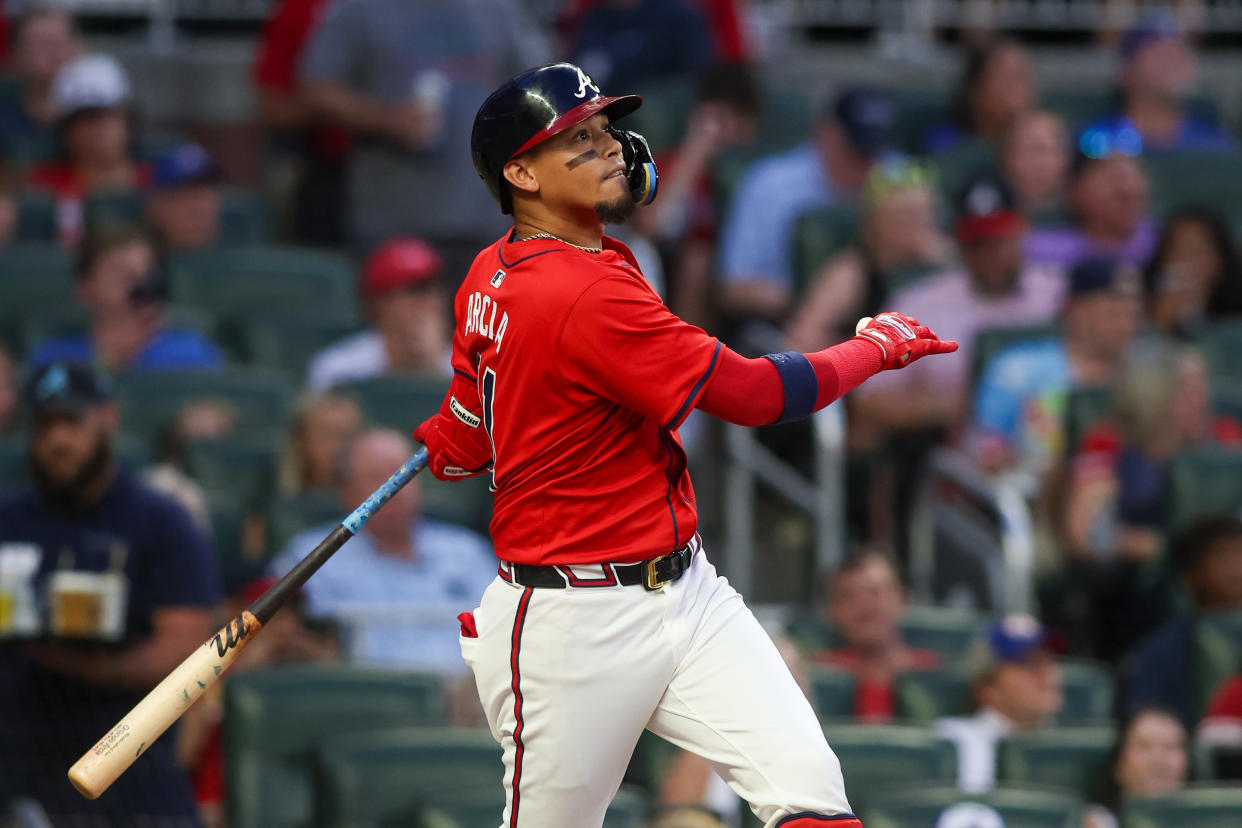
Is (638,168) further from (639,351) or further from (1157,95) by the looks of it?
(1157,95)

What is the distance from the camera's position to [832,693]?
6129 mm

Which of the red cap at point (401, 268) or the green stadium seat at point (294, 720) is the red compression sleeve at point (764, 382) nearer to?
the green stadium seat at point (294, 720)

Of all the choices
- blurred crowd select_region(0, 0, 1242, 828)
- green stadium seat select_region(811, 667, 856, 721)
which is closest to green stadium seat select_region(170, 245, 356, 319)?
blurred crowd select_region(0, 0, 1242, 828)

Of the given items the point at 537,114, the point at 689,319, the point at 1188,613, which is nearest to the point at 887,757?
the point at 1188,613

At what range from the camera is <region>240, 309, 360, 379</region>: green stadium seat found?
7695mm

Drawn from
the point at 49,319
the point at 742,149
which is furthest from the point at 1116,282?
the point at 49,319

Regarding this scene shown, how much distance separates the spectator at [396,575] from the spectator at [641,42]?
3050 millimetres

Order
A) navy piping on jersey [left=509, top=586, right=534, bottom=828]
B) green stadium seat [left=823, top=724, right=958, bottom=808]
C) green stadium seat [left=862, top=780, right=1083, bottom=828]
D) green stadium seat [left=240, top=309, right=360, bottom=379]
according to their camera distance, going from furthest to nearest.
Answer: green stadium seat [left=240, top=309, right=360, bottom=379] < green stadium seat [left=823, top=724, right=958, bottom=808] < green stadium seat [left=862, top=780, right=1083, bottom=828] < navy piping on jersey [left=509, top=586, right=534, bottom=828]

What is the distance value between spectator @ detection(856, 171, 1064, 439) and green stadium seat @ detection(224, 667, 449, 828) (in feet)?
7.91

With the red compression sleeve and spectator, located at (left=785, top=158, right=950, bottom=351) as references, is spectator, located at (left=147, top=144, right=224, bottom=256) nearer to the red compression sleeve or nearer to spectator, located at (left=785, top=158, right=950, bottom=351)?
spectator, located at (left=785, top=158, right=950, bottom=351)

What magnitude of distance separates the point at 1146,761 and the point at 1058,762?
264mm

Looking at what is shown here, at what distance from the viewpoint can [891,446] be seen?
7.30 meters

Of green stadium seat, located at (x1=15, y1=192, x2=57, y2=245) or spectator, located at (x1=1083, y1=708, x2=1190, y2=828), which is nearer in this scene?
spectator, located at (x1=1083, y1=708, x2=1190, y2=828)

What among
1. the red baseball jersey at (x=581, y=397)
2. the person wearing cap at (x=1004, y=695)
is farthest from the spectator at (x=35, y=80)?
the red baseball jersey at (x=581, y=397)
